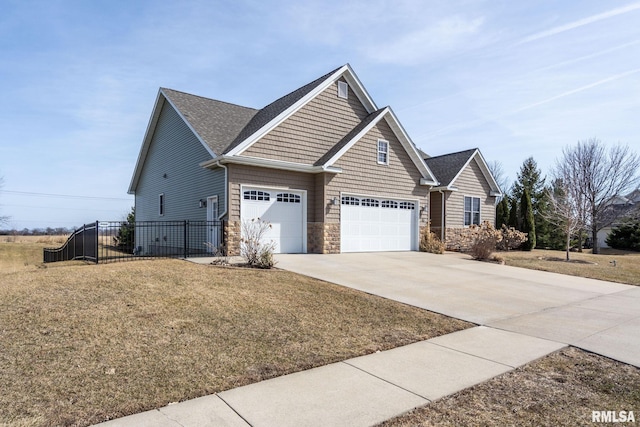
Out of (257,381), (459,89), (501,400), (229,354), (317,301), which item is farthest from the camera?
(459,89)

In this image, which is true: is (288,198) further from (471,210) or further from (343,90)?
(471,210)

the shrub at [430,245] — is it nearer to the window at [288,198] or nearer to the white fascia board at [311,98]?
the white fascia board at [311,98]

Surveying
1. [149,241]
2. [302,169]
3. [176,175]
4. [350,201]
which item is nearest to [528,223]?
[350,201]

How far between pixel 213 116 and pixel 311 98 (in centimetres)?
471

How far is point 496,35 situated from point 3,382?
12185 mm

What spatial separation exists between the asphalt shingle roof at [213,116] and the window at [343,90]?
15.3 feet

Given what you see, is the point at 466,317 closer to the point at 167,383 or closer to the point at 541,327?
the point at 541,327

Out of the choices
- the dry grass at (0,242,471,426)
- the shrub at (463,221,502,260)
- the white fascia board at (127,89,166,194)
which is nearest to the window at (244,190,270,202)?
the dry grass at (0,242,471,426)

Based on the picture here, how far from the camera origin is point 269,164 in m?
14.2

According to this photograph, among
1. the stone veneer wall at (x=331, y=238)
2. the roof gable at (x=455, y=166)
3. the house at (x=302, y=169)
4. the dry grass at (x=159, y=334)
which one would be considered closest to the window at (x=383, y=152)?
the house at (x=302, y=169)

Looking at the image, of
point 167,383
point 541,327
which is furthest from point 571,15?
point 167,383

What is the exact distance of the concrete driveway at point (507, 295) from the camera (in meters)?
6.14

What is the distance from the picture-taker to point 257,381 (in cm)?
414

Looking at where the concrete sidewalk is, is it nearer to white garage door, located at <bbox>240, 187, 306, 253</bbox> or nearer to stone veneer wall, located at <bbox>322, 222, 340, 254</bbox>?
white garage door, located at <bbox>240, 187, 306, 253</bbox>
